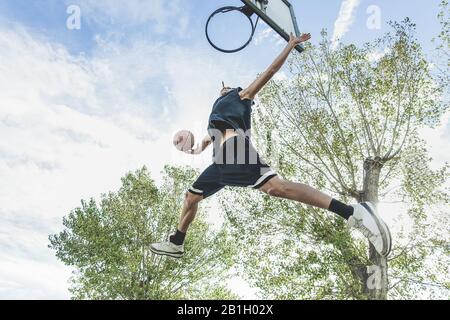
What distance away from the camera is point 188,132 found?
5.69 meters

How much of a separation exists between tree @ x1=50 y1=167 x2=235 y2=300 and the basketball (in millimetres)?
12791

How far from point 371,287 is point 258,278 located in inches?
153

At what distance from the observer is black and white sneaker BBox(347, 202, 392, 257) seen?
433 centimetres

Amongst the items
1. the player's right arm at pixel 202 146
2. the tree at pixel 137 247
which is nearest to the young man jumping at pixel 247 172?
the player's right arm at pixel 202 146

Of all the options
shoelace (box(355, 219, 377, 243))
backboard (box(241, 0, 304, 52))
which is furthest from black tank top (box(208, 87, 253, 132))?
shoelace (box(355, 219, 377, 243))

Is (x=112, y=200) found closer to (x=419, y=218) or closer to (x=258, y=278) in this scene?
(x=258, y=278)

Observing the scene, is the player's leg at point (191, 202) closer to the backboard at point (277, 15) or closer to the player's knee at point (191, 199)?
the player's knee at point (191, 199)

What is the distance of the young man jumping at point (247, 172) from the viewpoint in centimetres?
426

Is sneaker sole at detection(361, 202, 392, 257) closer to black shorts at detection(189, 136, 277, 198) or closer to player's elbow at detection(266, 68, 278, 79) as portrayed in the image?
black shorts at detection(189, 136, 277, 198)

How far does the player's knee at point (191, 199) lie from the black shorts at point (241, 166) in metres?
0.40

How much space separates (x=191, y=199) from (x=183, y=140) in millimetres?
1085

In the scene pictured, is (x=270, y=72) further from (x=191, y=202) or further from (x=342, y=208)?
(x=191, y=202)

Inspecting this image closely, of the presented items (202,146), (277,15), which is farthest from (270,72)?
(277,15)
